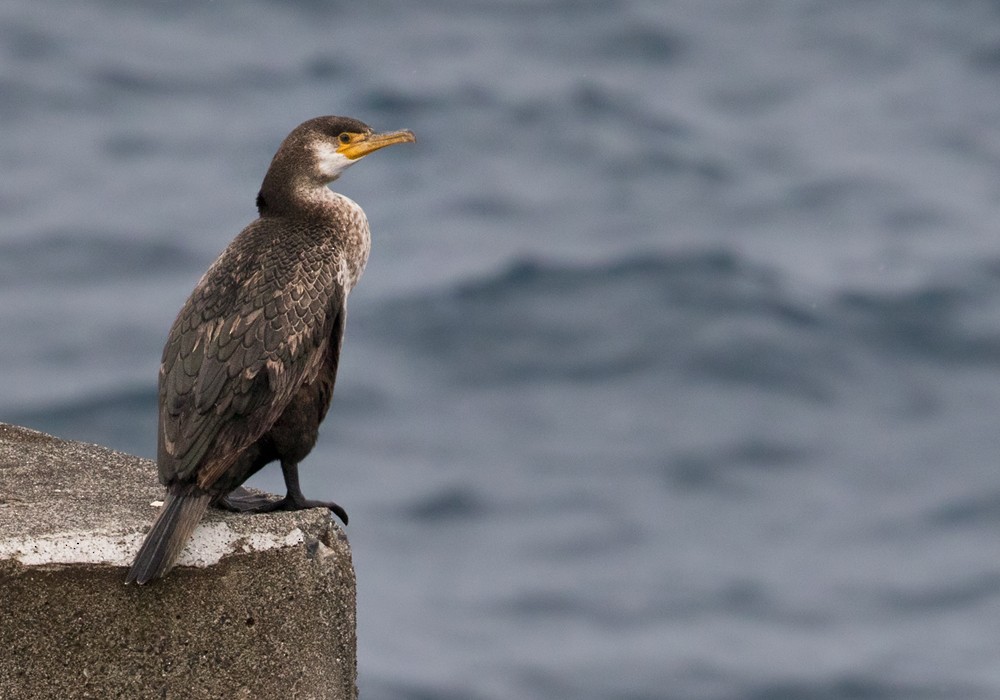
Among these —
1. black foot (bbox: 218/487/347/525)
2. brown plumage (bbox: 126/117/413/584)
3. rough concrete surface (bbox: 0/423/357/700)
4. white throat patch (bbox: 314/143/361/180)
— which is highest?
white throat patch (bbox: 314/143/361/180)

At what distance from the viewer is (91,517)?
4.63 m

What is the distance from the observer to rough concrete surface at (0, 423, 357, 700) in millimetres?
4215

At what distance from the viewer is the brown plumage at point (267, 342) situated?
4.97 metres

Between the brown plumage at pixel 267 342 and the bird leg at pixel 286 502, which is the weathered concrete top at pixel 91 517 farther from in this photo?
the bird leg at pixel 286 502

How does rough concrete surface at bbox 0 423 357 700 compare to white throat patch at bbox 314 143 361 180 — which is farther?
white throat patch at bbox 314 143 361 180

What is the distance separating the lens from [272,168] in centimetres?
598

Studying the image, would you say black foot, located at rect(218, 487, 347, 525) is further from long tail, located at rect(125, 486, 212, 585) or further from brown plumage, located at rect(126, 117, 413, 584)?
long tail, located at rect(125, 486, 212, 585)

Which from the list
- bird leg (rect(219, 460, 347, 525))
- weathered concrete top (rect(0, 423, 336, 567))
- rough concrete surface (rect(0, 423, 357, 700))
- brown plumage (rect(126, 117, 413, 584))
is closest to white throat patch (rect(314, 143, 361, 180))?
brown plumage (rect(126, 117, 413, 584))

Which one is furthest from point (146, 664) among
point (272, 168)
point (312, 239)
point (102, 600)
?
point (272, 168)

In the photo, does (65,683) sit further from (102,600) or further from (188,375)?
(188,375)

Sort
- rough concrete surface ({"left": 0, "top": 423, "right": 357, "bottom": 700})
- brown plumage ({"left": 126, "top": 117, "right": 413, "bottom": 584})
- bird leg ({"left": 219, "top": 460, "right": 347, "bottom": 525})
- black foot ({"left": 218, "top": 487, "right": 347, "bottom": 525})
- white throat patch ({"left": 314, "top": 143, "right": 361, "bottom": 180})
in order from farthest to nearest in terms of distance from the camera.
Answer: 1. white throat patch ({"left": 314, "top": 143, "right": 361, "bottom": 180})
2. bird leg ({"left": 219, "top": 460, "right": 347, "bottom": 525})
3. black foot ({"left": 218, "top": 487, "right": 347, "bottom": 525})
4. brown plumage ({"left": 126, "top": 117, "right": 413, "bottom": 584})
5. rough concrete surface ({"left": 0, "top": 423, "right": 357, "bottom": 700})

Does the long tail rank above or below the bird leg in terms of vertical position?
below

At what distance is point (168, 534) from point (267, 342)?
1.01 meters

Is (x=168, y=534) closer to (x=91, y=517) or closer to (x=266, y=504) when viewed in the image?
(x=91, y=517)
